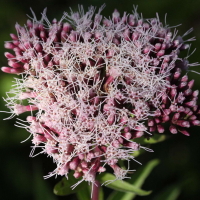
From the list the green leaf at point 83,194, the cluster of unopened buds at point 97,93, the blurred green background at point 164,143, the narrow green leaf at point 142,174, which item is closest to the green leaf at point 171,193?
the blurred green background at point 164,143

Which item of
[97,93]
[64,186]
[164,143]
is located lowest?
[64,186]

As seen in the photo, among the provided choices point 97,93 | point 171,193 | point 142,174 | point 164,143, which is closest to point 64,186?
point 97,93

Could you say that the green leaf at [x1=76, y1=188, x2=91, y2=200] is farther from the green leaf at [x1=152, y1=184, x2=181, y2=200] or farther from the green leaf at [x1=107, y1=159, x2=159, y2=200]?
the green leaf at [x1=152, y1=184, x2=181, y2=200]

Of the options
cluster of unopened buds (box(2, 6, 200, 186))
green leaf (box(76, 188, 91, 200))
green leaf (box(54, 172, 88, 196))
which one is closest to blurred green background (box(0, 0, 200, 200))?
green leaf (box(76, 188, 91, 200))

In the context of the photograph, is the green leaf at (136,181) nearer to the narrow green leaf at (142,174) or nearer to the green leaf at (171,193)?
the narrow green leaf at (142,174)

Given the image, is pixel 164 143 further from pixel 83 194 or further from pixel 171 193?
pixel 83 194

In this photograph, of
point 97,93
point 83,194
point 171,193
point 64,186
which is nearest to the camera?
point 97,93

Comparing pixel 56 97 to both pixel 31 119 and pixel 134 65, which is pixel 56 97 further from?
pixel 134 65

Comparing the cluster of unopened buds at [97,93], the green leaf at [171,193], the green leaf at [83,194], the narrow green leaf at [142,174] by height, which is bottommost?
the green leaf at [171,193]
